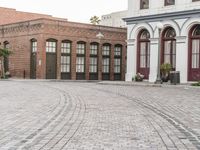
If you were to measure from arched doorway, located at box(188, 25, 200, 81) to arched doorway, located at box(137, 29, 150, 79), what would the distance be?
13.5 ft

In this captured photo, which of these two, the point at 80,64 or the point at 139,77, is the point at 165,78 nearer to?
the point at 139,77

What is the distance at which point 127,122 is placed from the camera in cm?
1066

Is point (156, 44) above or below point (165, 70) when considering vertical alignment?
above

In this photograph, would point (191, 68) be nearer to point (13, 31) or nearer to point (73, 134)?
point (13, 31)

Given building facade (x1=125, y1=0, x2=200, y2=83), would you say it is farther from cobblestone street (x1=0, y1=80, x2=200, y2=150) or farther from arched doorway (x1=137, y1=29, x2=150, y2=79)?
cobblestone street (x1=0, y1=80, x2=200, y2=150)

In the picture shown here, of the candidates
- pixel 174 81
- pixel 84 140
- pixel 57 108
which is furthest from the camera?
pixel 174 81

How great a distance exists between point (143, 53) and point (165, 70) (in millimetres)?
3933

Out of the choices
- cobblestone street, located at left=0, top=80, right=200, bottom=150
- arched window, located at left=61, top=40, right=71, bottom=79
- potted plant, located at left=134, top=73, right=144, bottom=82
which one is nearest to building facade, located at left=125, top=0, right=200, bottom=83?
potted plant, located at left=134, top=73, right=144, bottom=82

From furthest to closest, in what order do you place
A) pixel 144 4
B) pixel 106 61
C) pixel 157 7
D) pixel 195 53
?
1. pixel 106 61
2. pixel 144 4
3. pixel 157 7
4. pixel 195 53

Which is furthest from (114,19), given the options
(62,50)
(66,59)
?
(62,50)

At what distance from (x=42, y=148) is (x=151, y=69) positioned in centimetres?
2705

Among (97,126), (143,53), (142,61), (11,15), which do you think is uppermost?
(11,15)

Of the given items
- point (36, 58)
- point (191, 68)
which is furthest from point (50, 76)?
point (191, 68)

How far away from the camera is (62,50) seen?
41812 mm
